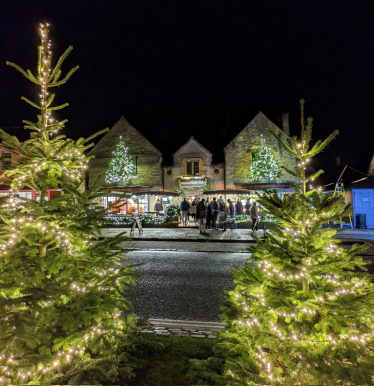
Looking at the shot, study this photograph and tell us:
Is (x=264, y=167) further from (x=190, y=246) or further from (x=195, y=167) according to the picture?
(x=190, y=246)

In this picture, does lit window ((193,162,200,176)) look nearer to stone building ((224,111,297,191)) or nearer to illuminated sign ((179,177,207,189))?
illuminated sign ((179,177,207,189))

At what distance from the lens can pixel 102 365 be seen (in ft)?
8.25

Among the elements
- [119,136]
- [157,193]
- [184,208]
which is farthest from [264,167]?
[119,136]

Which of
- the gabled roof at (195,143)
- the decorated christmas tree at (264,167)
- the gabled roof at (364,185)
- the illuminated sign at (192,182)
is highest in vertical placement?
the gabled roof at (195,143)

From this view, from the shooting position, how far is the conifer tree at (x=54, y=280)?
2145mm

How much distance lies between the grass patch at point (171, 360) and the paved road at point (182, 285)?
81cm

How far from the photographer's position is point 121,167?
86.1 feet

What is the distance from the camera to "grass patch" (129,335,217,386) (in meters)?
2.69

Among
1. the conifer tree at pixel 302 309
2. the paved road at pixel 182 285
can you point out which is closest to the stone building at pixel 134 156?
the paved road at pixel 182 285

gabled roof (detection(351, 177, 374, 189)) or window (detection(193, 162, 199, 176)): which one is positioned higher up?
window (detection(193, 162, 199, 176))

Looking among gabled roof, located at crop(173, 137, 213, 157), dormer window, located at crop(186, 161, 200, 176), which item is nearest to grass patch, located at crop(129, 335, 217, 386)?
dormer window, located at crop(186, 161, 200, 176)

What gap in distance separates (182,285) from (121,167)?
70.5 ft

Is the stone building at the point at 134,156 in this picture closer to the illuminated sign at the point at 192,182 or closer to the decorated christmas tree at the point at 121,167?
the decorated christmas tree at the point at 121,167

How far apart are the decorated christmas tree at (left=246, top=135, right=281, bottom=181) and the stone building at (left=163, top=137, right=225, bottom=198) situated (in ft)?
10.9
